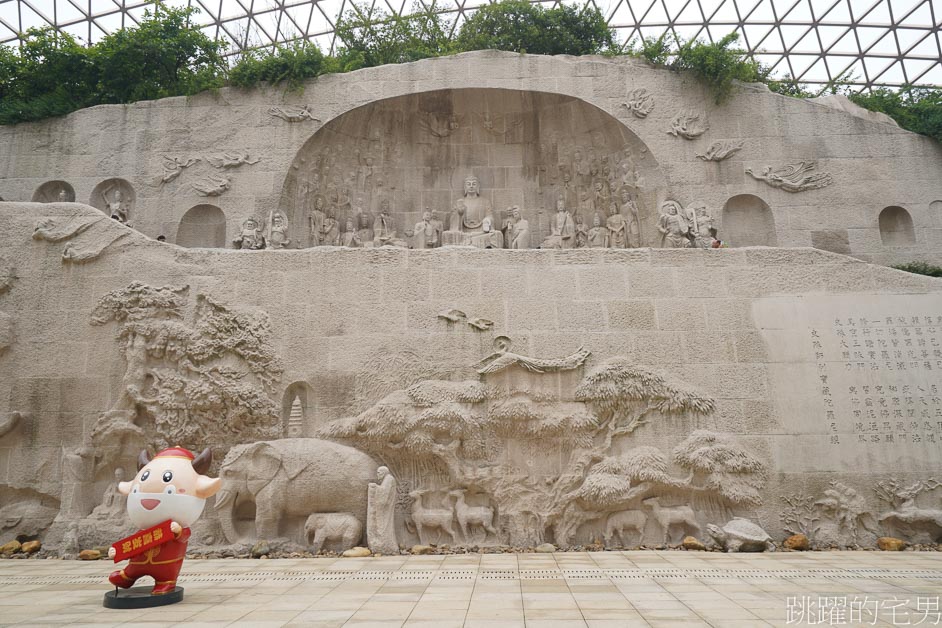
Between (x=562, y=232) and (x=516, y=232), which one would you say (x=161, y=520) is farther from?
(x=562, y=232)

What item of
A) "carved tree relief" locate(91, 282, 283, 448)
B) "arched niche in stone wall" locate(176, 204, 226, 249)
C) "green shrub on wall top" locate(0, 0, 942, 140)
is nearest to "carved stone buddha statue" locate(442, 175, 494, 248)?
"green shrub on wall top" locate(0, 0, 942, 140)

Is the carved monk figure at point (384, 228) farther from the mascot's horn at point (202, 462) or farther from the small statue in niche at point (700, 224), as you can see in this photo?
the mascot's horn at point (202, 462)

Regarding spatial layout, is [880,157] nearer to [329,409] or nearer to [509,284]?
[509,284]

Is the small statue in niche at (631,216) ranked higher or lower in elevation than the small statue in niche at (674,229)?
higher

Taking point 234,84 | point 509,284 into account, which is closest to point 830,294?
point 509,284

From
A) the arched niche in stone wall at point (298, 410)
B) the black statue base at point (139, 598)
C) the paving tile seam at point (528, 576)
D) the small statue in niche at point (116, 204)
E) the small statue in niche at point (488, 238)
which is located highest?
the small statue in niche at point (116, 204)

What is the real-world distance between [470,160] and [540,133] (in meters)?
2.07

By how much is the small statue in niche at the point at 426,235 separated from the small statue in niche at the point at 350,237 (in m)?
1.50

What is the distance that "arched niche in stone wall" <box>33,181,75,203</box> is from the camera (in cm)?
1662

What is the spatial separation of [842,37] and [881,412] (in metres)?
17.9

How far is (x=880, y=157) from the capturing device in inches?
639

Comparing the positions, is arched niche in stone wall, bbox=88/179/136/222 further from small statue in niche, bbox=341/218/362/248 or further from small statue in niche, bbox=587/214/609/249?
small statue in niche, bbox=587/214/609/249

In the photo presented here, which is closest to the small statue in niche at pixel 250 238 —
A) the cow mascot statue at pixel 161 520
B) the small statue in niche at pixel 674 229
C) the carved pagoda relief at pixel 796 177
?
the cow mascot statue at pixel 161 520

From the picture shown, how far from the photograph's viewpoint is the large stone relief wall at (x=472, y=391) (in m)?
10.5
